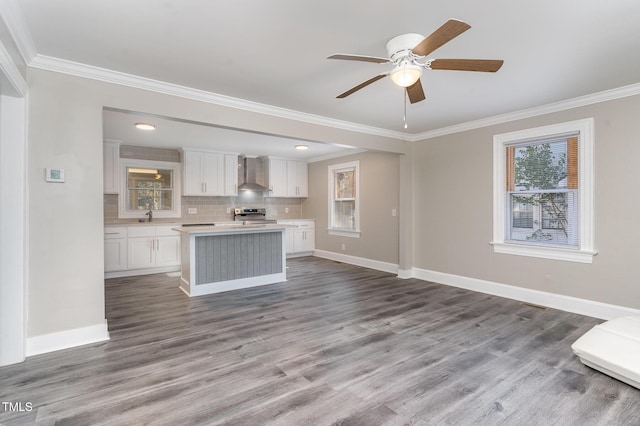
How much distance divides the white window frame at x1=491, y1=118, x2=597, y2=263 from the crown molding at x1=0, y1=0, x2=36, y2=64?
16.5 ft

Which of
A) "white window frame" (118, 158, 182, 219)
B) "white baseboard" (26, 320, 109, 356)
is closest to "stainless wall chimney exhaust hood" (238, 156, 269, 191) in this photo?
"white window frame" (118, 158, 182, 219)

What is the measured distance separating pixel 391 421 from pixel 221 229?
340 centimetres

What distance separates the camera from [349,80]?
10.3ft

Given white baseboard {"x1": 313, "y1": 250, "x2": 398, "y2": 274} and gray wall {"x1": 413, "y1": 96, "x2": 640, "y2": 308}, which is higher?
gray wall {"x1": 413, "y1": 96, "x2": 640, "y2": 308}

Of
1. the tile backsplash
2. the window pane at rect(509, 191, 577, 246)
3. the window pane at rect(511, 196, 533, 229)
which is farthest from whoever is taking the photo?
the tile backsplash

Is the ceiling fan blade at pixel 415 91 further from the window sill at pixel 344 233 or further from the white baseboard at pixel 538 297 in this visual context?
the window sill at pixel 344 233

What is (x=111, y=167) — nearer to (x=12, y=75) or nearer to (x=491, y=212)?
(x=12, y=75)

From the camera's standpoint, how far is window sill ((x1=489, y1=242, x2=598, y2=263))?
12.1 ft

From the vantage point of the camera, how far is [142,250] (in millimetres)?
5719

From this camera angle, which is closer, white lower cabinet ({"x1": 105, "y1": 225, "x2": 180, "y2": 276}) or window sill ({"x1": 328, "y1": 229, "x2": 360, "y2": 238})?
white lower cabinet ({"x1": 105, "y1": 225, "x2": 180, "y2": 276})

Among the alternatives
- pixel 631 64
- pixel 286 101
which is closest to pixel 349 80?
pixel 286 101

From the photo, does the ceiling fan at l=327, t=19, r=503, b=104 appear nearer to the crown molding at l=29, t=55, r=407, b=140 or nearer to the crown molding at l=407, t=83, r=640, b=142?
the crown molding at l=29, t=55, r=407, b=140

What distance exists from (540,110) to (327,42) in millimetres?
3130

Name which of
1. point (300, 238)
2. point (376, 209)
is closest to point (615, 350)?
point (376, 209)
